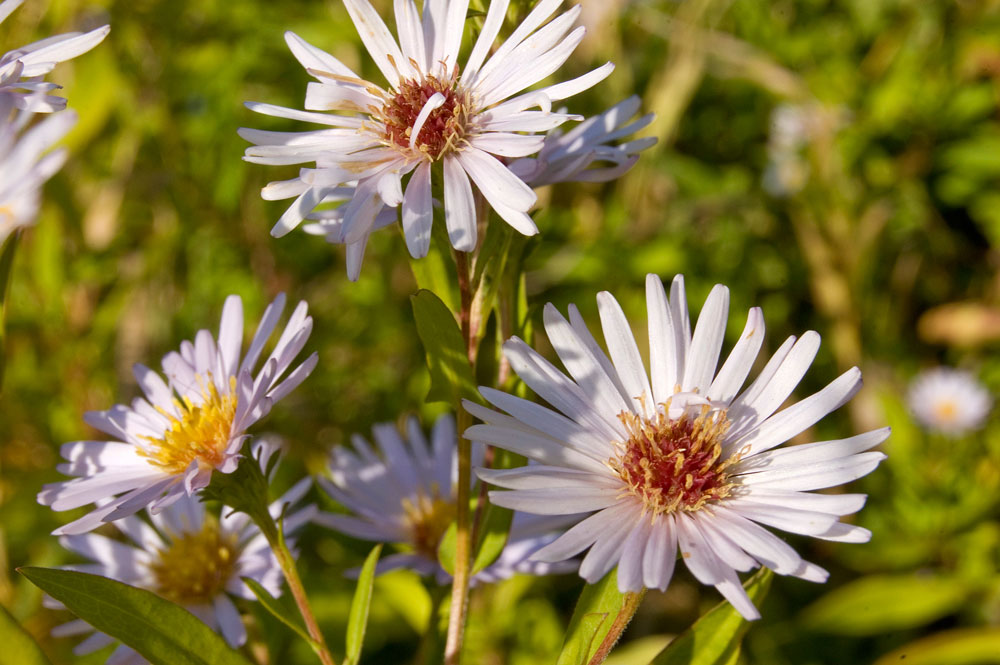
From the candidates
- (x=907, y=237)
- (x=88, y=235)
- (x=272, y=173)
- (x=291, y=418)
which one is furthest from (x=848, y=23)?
(x=88, y=235)

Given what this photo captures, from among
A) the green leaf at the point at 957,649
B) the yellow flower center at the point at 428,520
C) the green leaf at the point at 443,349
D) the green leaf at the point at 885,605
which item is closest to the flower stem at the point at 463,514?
the green leaf at the point at 443,349

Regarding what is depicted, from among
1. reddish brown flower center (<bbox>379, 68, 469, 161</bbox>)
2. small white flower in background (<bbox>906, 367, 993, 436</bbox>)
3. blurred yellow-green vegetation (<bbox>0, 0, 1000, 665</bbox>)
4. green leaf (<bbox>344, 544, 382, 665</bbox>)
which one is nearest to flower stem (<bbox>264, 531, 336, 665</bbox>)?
green leaf (<bbox>344, 544, 382, 665</bbox>)

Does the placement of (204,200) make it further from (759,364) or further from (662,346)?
(662,346)

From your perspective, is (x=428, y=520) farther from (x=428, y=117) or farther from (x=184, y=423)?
(x=428, y=117)

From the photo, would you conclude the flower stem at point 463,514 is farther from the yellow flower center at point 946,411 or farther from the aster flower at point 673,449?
the yellow flower center at point 946,411

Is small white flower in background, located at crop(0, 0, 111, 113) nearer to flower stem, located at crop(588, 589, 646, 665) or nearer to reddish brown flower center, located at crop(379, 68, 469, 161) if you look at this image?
reddish brown flower center, located at crop(379, 68, 469, 161)
